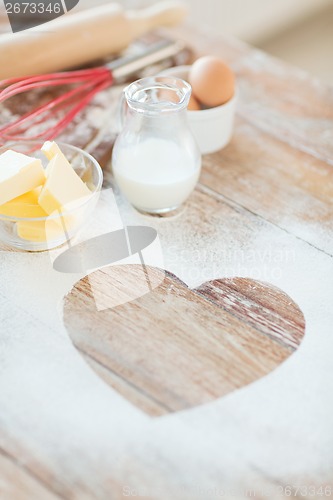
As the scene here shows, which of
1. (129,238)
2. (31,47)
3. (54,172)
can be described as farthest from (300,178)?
(31,47)

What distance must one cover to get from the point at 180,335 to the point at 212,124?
42cm

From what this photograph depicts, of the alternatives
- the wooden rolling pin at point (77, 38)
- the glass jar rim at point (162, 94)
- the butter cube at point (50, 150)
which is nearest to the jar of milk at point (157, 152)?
the glass jar rim at point (162, 94)

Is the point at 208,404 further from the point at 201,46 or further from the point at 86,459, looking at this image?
the point at 201,46

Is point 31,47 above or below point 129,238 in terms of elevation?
above

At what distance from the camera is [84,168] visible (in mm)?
945

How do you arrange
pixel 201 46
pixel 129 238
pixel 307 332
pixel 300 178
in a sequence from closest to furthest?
pixel 307 332, pixel 129 238, pixel 300 178, pixel 201 46

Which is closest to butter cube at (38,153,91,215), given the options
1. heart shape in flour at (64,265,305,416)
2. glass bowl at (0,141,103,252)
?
glass bowl at (0,141,103,252)

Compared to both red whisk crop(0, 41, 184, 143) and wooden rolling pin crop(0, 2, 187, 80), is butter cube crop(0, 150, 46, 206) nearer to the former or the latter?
red whisk crop(0, 41, 184, 143)

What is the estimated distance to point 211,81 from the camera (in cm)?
101

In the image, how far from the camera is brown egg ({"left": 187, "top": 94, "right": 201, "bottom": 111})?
3.36 ft

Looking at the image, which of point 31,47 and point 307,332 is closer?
point 307,332

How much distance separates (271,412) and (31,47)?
2.66ft

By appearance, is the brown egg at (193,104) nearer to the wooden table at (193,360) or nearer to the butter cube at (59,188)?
the wooden table at (193,360)

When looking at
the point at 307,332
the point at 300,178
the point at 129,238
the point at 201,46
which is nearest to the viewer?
the point at 307,332
